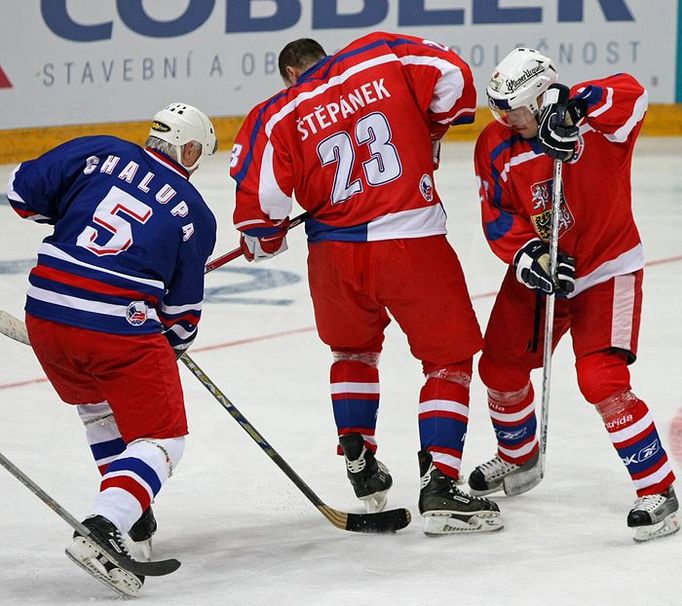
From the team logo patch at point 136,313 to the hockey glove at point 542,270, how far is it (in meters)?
0.85

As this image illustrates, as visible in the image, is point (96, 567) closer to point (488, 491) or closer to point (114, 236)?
point (114, 236)

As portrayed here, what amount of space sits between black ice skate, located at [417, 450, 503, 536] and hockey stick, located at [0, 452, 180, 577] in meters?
0.64

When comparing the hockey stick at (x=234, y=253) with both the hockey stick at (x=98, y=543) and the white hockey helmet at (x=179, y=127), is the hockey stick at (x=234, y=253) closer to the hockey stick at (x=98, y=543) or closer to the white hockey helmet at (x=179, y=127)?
the white hockey helmet at (x=179, y=127)

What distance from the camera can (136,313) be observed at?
2.84 m

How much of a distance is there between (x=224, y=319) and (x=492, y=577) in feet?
8.53

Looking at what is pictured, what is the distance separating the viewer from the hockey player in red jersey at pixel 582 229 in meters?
3.12

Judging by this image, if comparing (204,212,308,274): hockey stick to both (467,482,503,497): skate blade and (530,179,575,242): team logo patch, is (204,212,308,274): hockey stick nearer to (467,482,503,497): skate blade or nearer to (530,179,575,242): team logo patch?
(530,179,575,242): team logo patch

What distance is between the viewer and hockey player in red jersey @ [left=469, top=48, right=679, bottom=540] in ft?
10.2

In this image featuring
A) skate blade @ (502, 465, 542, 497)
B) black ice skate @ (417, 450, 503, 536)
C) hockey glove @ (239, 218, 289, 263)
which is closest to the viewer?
black ice skate @ (417, 450, 503, 536)

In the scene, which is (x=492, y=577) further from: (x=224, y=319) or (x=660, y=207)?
(x=660, y=207)

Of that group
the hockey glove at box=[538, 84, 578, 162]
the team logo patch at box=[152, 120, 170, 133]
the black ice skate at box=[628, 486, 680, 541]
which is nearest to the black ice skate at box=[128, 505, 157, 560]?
the team logo patch at box=[152, 120, 170, 133]

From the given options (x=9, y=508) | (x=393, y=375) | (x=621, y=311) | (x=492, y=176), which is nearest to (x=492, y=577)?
(x=621, y=311)

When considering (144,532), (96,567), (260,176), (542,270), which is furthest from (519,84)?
(96,567)

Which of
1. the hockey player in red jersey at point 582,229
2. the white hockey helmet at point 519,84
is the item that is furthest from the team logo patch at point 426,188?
the white hockey helmet at point 519,84
